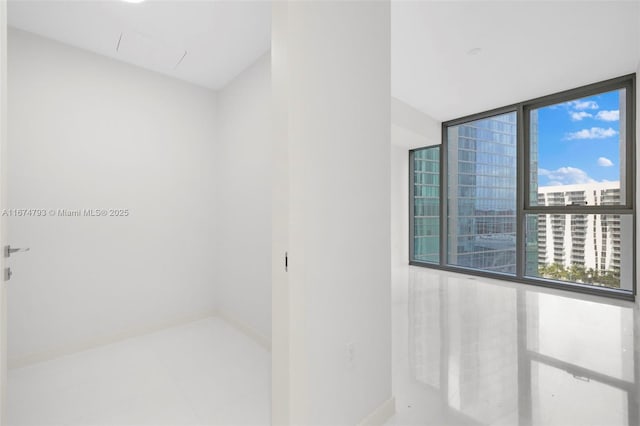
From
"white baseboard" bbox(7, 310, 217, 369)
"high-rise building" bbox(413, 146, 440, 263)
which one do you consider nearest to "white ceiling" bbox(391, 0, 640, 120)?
"high-rise building" bbox(413, 146, 440, 263)

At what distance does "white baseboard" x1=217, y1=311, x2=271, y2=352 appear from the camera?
273cm

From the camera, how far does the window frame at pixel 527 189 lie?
374 centimetres

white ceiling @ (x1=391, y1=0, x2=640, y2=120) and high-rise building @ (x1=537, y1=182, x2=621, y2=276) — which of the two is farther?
high-rise building @ (x1=537, y1=182, x2=621, y2=276)

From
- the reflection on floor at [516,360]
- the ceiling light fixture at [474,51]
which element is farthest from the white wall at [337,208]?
the ceiling light fixture at [474,51]

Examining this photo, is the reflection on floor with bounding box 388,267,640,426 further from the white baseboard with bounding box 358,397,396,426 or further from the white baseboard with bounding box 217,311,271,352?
the white baseboard with bounding box 217,311,271,352

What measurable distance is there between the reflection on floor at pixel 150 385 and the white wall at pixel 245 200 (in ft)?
1.39

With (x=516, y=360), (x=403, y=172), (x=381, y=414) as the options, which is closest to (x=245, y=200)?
(x=381, y=414)

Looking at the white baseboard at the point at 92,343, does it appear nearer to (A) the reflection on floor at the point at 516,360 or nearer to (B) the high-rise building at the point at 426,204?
(A) the reflection on floor at the point at 516,360

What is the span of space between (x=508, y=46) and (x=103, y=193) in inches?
160

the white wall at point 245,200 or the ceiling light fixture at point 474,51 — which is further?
the ceiling light fixture at point 474,51

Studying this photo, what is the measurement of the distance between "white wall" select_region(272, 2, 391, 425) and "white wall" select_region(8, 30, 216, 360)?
2.22 m

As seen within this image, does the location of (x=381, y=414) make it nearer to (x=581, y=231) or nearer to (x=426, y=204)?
(x=581, y=231)

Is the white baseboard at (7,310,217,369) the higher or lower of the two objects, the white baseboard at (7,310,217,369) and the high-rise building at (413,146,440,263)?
the lower

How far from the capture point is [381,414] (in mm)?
1673
